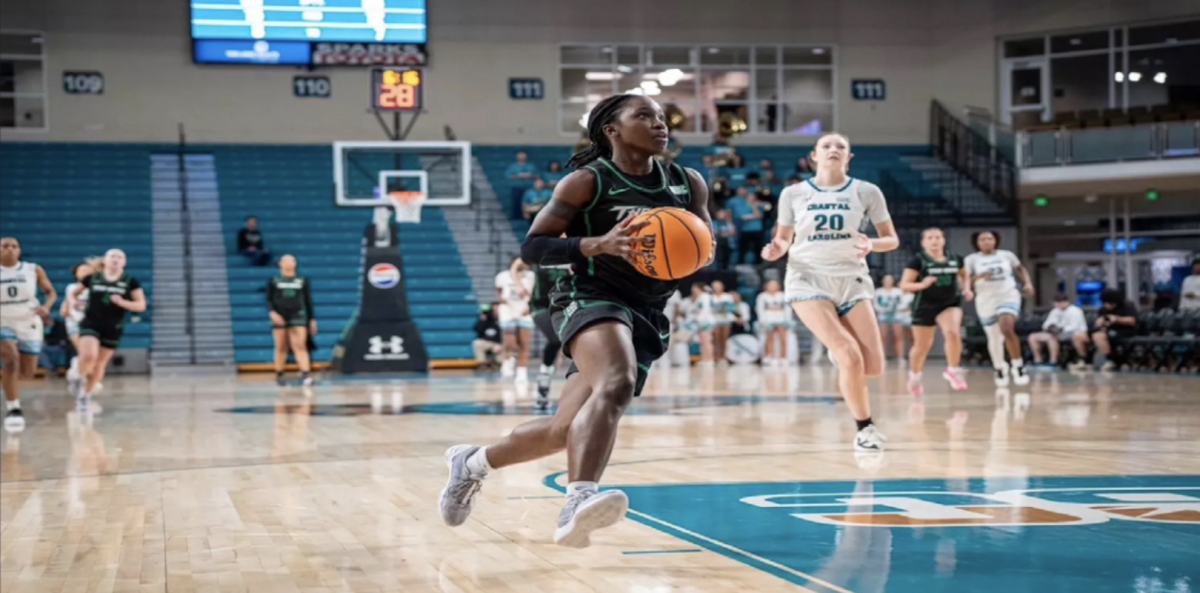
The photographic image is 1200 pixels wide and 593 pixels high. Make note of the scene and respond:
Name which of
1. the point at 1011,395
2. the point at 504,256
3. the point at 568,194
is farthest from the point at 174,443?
the point at 504,256

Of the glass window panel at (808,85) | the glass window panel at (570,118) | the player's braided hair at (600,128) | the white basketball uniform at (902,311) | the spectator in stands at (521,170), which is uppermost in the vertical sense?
the glass window panel at (808,85)

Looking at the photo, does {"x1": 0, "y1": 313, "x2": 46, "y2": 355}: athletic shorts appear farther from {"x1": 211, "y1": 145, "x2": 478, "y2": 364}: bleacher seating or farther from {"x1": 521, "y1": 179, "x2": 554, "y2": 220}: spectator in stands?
{"x1": 521, "y1": 179, "x2": 554, "y2": 220}: spectator in stands

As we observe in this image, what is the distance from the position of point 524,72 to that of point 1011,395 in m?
20.8

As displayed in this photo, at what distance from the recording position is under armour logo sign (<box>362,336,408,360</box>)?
74.7 ft

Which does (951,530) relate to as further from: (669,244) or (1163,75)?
(1163,75)

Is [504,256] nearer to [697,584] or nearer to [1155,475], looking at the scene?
[1155,475]

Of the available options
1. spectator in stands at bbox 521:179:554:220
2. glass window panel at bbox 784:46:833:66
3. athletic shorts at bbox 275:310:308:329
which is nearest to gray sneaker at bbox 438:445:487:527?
athletic shorts at bbox 275:310:308:329

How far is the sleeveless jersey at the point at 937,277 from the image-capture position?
15.8 meters

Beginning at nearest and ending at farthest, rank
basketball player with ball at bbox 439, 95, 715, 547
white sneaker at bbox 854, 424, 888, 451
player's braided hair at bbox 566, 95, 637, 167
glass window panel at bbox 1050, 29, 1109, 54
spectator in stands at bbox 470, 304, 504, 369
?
basketball player with ball at bbox 439, 95, 715, 547 → player's braided hair at bbox 566, 95, 637, 167 → white sneaker at bbox 854, 424, 888, 451 → spectator in stands at bbox 470, 304, 504, 369 → glass window panel at bbox 1050, 29, 1109, 54

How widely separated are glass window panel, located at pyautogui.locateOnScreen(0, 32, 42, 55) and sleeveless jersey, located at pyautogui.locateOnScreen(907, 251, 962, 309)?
23754 millimetres

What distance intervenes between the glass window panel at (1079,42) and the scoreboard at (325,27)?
16.2 metres

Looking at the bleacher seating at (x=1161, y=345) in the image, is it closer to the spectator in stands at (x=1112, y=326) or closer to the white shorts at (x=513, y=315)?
the spectator in stands at (x=1112, y=326)

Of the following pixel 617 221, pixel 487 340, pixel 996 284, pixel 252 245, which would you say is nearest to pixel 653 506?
pixel 617 221

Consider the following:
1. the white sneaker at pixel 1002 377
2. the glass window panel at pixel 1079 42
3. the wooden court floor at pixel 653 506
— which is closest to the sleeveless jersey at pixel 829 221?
the wooden court floor at pixel 653 506
